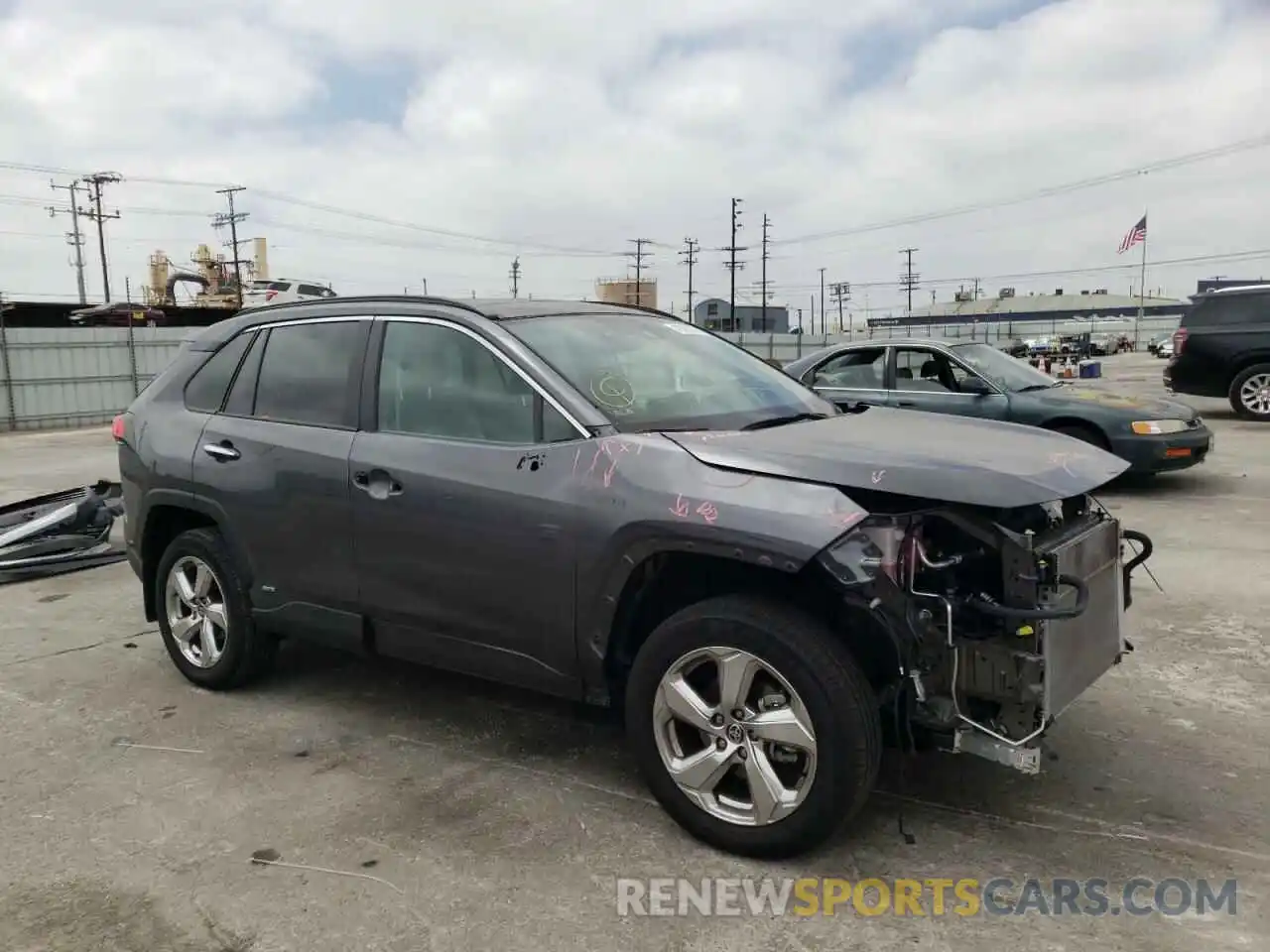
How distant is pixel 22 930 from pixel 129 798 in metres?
0.78

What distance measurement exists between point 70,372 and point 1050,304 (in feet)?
400

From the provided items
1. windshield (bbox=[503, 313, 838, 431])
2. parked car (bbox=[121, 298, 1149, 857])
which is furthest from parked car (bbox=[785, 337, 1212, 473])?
parked car (bbox=[121, 298, 1149, 857])

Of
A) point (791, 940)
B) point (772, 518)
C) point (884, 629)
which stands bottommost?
point (791, 940)

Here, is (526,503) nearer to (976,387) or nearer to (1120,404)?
(976,387)

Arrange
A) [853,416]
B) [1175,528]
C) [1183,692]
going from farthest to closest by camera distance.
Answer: [1175,528] → [1183,692] → [853,416]

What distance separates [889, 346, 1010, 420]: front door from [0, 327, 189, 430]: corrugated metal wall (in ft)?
63.6

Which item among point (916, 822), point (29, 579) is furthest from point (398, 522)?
point (29, 579)

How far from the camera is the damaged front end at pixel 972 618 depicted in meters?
2.75

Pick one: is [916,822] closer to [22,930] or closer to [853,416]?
[853,416]

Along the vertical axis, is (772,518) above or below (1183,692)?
above

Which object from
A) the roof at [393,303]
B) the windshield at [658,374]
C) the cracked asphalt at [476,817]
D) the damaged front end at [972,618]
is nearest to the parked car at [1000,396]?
the cracked asphalt at [476,817]

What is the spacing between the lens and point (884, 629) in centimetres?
279

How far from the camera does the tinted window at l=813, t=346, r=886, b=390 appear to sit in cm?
945

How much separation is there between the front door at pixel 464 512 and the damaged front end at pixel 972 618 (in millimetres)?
1009
